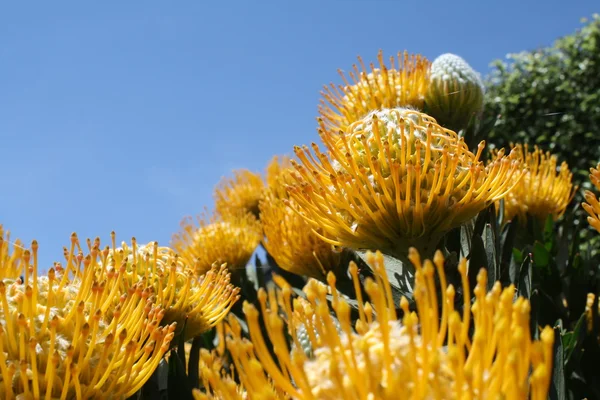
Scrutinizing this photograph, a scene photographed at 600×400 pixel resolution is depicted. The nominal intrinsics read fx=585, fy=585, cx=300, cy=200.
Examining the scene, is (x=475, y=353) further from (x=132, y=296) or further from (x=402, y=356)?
(x=132, y=296)

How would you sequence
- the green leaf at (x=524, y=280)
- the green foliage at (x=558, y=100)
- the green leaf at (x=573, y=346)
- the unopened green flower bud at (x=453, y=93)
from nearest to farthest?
the green leaf at (x=524, y=280) < the green leaf at (x=573, y=346) < the unopened green flower bud at (x=453, y=93) < the green foliage at (x=558, y=100)

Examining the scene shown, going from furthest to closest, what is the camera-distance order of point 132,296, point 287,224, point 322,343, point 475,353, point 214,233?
point 214,233
point 287,224
point 132,296
point 322,343
point 475,353

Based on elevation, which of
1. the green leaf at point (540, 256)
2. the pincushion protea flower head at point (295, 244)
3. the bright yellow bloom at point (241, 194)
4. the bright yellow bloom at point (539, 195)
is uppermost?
the bright yellow bloom at point (241, 194)

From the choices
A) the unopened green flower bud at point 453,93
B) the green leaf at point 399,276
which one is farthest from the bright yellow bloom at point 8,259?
the unopened green flower bud at point 453,93

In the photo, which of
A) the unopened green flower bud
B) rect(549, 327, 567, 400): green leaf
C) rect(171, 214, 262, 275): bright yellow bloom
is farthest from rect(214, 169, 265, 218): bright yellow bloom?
rect(549, 327, 567, 400): green leaf

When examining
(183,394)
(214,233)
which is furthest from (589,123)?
(183,394)

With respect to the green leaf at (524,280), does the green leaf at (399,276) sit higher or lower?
higher

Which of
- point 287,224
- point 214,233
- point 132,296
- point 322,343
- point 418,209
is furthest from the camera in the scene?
point 214,233

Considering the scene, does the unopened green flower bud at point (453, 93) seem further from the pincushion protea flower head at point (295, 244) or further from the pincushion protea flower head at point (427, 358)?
the pincushion protea flower head at point (427, 358)
